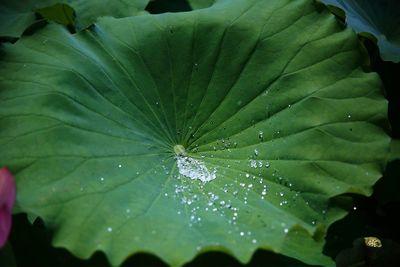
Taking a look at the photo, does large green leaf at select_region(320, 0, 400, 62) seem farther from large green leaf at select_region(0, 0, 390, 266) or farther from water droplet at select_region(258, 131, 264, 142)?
water droplet at select_region(258, 131, 264, 142)

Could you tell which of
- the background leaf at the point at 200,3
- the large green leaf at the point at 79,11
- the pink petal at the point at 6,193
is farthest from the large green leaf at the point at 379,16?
the pink petal at the point at 6,193

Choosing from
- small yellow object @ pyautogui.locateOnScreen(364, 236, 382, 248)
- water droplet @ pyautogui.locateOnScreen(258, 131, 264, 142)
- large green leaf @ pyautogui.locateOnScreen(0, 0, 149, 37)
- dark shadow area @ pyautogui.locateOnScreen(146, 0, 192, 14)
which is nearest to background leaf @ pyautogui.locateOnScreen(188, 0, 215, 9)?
dark shadow area @ pyautogui.locateOnScreen(146, 0, 192, 14)

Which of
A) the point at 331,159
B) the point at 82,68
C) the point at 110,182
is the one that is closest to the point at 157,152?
the point at 110,182

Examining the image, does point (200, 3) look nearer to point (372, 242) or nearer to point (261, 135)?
point (261, 135)

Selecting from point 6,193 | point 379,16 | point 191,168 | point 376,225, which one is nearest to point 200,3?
point 379,16

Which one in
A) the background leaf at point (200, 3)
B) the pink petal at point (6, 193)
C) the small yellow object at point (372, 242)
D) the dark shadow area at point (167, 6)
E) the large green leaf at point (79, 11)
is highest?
the pink petal at point (6, 193)

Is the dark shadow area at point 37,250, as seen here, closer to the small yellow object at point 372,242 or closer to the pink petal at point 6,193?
the pink petal at point 6,193
